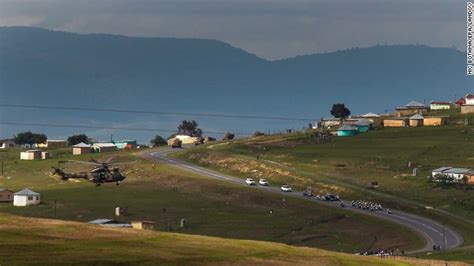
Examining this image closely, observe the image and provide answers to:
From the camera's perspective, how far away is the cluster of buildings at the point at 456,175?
568 ft

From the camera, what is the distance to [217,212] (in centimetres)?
15750

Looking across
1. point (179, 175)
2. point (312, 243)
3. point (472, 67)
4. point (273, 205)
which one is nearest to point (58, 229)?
point (312, 243)

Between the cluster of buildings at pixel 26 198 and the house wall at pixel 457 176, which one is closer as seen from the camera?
the cluster of buildings at pixel 26 198

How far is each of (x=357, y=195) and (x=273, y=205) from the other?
14.1 m

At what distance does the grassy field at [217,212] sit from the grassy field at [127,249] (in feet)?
112

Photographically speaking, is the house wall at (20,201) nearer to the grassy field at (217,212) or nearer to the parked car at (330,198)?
the grassy field at (217,212)

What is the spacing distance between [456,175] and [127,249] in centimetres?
10213

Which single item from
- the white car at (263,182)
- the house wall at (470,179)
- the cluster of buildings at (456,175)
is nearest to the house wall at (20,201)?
the white car at (263,182)

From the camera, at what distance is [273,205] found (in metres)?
162

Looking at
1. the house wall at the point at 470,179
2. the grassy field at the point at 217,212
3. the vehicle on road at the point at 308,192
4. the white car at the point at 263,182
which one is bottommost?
the grassy field at the point at 217,212

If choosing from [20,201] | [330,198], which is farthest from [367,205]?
[20,201]

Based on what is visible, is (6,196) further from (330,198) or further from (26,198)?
(330,198)

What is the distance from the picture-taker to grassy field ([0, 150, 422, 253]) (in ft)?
444

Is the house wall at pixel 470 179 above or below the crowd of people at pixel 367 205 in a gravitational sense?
above
